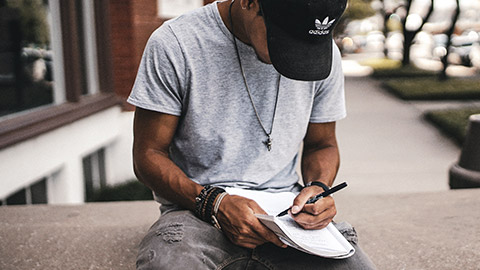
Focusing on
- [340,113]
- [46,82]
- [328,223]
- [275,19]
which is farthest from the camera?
[46,82]

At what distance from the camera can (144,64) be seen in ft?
7.12

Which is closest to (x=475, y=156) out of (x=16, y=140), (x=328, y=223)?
(x=328, y=223)

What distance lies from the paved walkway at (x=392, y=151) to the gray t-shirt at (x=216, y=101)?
2949mm

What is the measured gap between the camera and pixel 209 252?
6.49 ft

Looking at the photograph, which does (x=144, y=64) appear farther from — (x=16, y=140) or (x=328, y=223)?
(x=16, y=140)

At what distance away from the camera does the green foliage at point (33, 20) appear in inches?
196

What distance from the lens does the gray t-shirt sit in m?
2.15

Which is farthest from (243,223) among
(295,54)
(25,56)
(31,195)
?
(25,56)

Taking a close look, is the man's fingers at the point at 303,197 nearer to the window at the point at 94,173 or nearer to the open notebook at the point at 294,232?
the open notebook at the point at 294,232

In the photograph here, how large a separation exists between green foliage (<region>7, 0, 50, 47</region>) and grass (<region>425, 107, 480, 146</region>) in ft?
21.8

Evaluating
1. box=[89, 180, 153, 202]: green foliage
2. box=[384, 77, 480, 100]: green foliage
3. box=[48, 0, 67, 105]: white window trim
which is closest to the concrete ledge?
box=[89, 180, 153, 202]: green foliage

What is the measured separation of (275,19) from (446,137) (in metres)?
8.27

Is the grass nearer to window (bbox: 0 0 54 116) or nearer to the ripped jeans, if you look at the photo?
window (bbox: 0 0 54 116)

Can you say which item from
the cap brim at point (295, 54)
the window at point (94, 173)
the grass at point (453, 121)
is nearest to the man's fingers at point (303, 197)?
the cap brim at point (295, 54)
